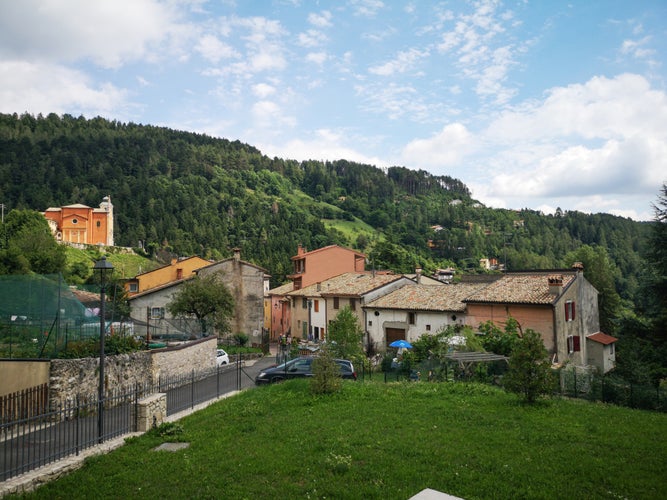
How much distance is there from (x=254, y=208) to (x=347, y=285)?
313 ft

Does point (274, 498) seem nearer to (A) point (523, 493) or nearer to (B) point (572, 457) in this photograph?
(A) point (523, 493)

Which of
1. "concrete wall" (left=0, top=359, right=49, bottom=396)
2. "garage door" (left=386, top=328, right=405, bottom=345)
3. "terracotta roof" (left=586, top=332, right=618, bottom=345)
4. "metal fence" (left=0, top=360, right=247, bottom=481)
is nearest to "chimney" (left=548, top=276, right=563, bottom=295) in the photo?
"terracotta roof" (left=586, top=332, right=618, bottom=345)

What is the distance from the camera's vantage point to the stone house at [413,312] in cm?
3212

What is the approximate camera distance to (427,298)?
34719mm

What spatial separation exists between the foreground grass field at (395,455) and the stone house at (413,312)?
1726cm

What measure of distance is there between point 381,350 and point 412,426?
23.9 m

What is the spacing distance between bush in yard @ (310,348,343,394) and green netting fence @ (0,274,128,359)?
9.57 metres

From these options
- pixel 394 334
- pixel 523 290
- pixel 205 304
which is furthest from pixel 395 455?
pixel 205 304

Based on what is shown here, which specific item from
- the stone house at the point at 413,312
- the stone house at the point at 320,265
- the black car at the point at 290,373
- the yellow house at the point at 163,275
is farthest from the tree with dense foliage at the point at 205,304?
the black car at the point at 290,373

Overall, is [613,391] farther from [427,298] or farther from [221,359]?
[221,359]

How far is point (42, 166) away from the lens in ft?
409

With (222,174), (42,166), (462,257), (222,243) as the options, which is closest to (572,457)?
(222,243)

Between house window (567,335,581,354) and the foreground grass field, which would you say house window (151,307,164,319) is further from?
house window (567,335,581,354)

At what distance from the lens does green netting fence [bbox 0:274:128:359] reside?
56.2 feet
